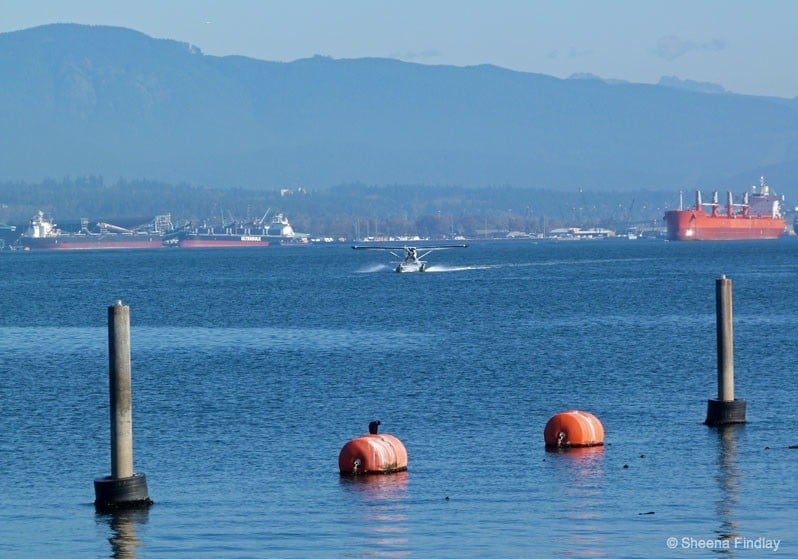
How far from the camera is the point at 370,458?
29219mm

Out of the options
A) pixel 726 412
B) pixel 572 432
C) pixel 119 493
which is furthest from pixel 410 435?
pixel 119 493

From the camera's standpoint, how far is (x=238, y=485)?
28703 mm

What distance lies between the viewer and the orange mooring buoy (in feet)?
95.9

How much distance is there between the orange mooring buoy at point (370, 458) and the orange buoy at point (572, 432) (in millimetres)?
3896

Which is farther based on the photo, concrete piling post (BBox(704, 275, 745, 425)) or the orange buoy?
concrete piling post (BBox(704, 275, 745, 425))

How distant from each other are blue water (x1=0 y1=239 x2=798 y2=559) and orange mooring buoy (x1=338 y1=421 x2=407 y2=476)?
0.37 m

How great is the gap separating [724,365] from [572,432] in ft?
11.5

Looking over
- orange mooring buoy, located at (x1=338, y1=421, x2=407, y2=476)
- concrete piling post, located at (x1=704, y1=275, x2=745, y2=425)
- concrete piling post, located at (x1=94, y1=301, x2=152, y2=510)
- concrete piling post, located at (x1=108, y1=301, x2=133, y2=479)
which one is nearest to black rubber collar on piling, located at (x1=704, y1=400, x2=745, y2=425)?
concrete piling post, located at (x1=704, y1=275, x2=745, y2=425)

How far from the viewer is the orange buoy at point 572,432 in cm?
3212

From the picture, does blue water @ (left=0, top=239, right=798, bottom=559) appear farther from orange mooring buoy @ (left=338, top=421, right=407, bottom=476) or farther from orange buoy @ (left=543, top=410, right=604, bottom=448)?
orange buoy @ (left=543, top=410, right=604, bottom=448)

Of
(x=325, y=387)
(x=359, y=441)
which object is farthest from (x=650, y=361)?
(x=359, y=441)

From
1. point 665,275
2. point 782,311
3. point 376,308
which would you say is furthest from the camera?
point 665,275

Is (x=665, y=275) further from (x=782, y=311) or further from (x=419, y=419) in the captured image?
(x=419, y=419)

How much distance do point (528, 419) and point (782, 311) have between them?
41132 millimetres
